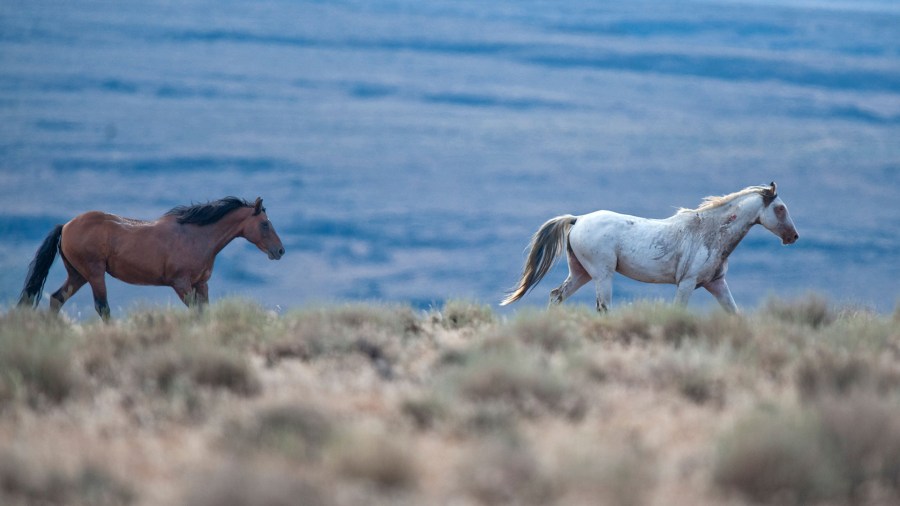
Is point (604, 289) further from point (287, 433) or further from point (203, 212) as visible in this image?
point (287, 433)

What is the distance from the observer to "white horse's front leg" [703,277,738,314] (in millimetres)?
12695

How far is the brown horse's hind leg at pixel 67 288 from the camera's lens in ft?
39.2

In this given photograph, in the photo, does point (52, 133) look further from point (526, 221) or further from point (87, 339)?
point (87, 339)

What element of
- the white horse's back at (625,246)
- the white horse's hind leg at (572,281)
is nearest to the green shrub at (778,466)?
the white horse's back at (625,246)

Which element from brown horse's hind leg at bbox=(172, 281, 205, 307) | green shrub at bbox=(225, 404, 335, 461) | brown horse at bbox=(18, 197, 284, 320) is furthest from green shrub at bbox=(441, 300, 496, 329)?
green shrub at bbox=(225, 404, 335, 461)

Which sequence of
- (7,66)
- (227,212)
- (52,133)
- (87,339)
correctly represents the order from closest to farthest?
(87,339) < (227,212) < (52,133) < (7,66)

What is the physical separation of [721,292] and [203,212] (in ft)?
16.2

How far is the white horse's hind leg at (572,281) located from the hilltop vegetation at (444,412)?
236 centimetres

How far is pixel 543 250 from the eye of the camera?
13.1 m

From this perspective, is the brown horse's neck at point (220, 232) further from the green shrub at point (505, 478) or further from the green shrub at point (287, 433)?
the green shrub at point (505, 478)

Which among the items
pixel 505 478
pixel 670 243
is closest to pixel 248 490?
pixel 505 478

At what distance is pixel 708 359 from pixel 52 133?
140 meters

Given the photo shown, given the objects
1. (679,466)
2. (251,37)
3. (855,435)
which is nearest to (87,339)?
(679,466)

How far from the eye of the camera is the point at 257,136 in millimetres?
146750
